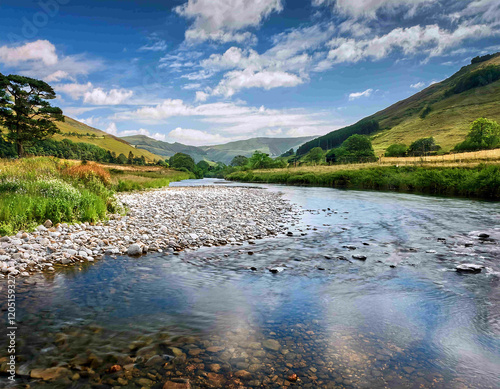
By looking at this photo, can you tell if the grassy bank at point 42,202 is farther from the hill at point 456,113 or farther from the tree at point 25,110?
the hill at point 456,113

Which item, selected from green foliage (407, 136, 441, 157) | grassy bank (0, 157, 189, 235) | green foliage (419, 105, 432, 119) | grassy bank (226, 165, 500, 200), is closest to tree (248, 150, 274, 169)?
grassy bank (226, 165, 500, 200)

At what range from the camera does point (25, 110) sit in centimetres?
5269

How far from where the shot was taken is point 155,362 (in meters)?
3.88

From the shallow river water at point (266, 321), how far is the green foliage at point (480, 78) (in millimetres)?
239111

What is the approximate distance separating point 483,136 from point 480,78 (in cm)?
13234

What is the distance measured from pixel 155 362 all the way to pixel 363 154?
397 ft

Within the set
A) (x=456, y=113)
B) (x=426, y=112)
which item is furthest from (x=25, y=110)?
(x=426, y=112)

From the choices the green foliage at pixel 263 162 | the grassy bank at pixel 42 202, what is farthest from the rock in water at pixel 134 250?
the green foliage at pixel 263 162

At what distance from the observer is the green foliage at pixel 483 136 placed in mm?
89312

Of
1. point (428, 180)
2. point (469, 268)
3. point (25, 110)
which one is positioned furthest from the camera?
point (25, 110)

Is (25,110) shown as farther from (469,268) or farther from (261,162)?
(261,162)

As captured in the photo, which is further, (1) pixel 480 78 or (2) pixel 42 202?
(1) pixel 480 78

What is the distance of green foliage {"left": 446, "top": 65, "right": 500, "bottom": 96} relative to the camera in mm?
180750

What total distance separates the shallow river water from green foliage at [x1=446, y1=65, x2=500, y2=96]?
23911 centimetres
